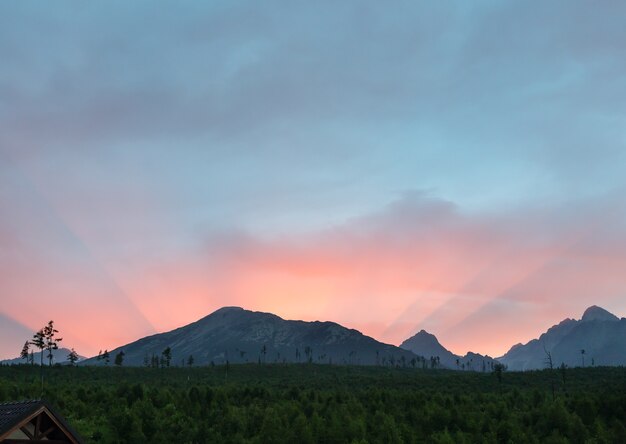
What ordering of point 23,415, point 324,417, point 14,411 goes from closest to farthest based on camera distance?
1. point 23,415
2. point 14,411
3. point 324,417

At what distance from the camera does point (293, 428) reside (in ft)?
213

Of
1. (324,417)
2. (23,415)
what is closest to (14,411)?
(23,415)

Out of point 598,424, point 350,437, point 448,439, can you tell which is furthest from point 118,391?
point 598,424

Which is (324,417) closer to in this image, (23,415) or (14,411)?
(14,411)

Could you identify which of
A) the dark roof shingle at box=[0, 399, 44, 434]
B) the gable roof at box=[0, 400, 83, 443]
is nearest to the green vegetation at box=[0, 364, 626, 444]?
the gable roof at box=[0, 400, 83, 443]

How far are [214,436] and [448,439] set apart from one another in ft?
80.9

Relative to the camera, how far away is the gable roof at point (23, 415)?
21756 millimetres

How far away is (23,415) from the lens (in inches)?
877

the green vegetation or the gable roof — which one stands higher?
the gable roof

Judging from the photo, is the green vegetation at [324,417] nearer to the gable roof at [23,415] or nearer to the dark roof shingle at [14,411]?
the gable roof at [23,415]

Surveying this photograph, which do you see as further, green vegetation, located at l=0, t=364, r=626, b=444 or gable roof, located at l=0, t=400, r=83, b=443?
green vegetation, located at l=0, t=364, r=626, b=444

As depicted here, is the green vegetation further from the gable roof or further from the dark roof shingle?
the dark roof shingle

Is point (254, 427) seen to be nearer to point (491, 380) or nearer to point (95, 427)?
point (95, 427)

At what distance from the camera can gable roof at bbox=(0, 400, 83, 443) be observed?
2176 centimetres
